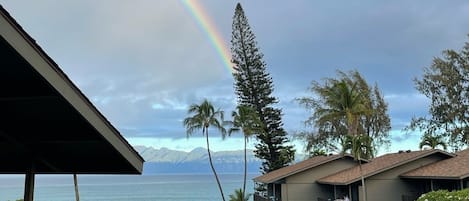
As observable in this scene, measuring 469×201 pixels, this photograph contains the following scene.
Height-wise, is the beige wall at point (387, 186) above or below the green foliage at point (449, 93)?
below

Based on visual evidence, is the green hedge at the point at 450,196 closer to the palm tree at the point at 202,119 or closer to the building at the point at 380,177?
the building at the point at 380,177

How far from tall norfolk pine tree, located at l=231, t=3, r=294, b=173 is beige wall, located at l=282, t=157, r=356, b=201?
12759 mm

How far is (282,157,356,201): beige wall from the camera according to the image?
2380 cm

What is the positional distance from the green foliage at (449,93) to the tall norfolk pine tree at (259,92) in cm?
1021

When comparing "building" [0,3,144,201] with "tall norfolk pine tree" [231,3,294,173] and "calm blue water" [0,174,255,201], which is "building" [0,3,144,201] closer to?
"calm blue water" [0,174,255,201]

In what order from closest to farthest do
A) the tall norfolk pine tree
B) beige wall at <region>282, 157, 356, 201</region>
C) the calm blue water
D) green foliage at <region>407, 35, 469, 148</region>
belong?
beige wall at <region>282, 157, 356, 201</region>
green foliage at <region>407, 35, 469, 148</region>
the tall norfolk pine tree
the calm blue water

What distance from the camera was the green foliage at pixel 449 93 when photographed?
31203mm

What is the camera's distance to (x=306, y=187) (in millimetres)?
23984

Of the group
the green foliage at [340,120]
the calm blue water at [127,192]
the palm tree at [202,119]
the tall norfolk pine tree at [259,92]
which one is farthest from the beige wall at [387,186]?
the tall norfolk pine tree at [259,92]

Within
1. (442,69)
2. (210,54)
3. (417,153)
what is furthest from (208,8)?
(442,69)

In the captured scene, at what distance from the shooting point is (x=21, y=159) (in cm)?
433

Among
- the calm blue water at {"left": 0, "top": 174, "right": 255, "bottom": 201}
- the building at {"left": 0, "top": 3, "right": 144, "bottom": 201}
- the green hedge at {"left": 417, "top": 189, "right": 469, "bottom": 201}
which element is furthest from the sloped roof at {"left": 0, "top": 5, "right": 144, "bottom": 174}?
the green hedge at {"left": 417, "top": 189, "right": 469, "bottom": 201}

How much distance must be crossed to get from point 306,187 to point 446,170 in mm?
7452

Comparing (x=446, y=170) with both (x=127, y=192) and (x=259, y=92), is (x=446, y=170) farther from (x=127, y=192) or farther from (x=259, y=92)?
(x=127, y=192)
